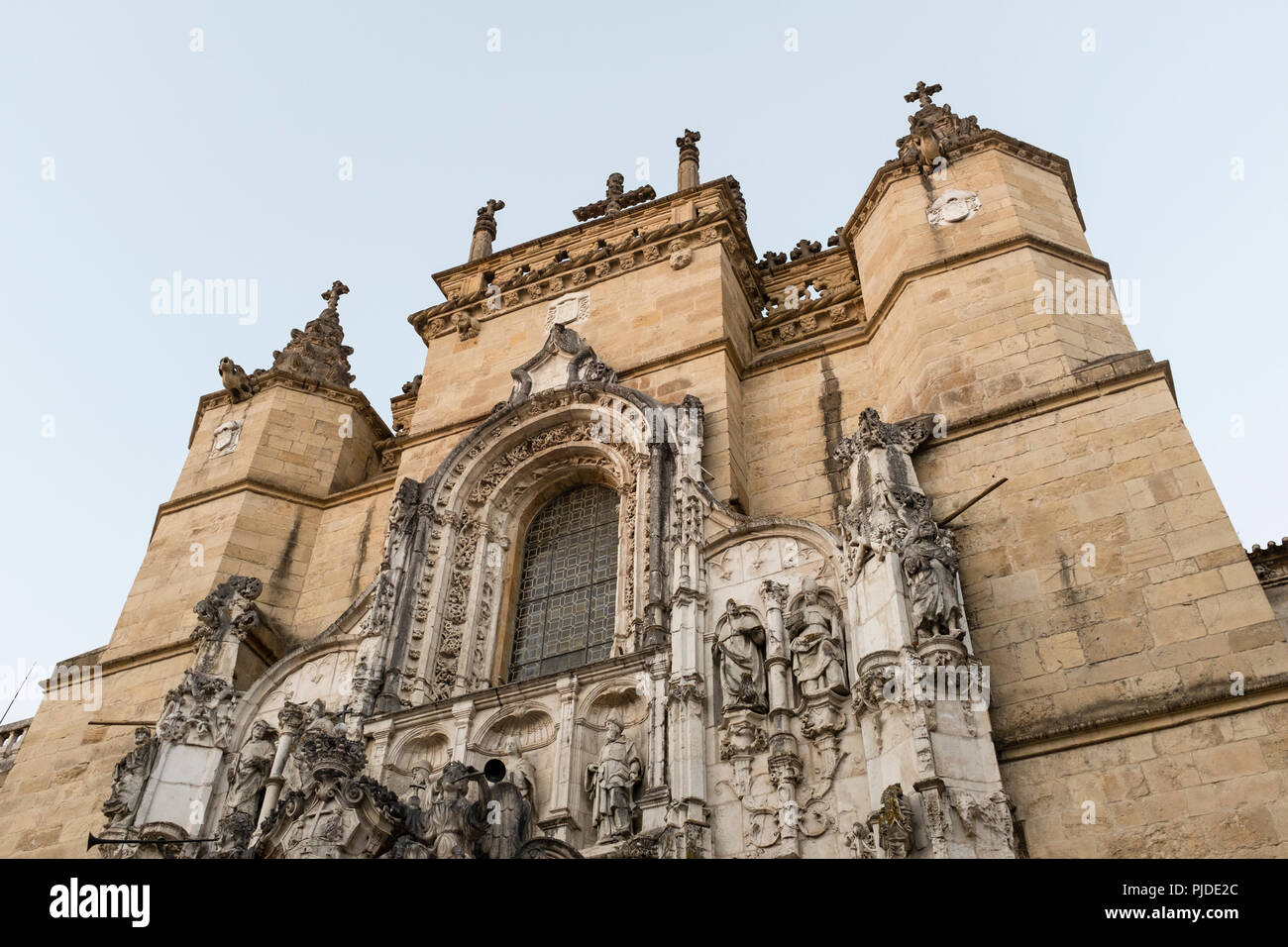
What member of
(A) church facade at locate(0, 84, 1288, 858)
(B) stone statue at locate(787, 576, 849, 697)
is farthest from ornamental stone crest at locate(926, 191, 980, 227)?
(B) stone statue at locate(787, 576, 849, 697)

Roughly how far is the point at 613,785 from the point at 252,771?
4.30 metres

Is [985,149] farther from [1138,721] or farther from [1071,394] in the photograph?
[1138,721]

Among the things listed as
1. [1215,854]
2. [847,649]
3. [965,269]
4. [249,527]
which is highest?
[965,269]

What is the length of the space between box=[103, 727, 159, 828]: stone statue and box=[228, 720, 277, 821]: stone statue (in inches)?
32.6

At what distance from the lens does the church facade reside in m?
9.55

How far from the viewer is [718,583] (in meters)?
11.9

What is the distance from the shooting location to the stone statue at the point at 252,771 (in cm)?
1240

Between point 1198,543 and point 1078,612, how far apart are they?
1145 millimetres

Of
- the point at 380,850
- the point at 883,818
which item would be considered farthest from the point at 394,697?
the point at 883,818

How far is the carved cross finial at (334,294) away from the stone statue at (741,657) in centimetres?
1237

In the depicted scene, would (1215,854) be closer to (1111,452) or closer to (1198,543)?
(1198,543)

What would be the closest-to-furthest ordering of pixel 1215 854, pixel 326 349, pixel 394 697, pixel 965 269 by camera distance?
pixel 1215 854, pixel 394 697, pixel 965 269, pixel 326 349

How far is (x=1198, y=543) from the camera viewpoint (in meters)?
10.3
